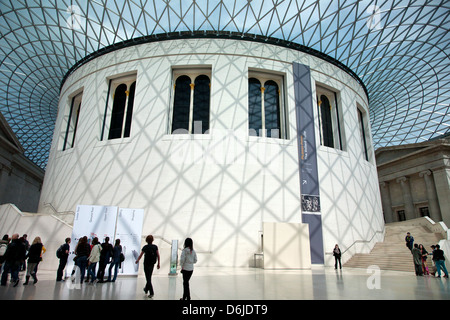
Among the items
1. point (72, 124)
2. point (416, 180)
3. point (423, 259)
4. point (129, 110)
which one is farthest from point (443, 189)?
point (72, 124)

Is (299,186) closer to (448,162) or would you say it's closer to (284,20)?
(284,20)

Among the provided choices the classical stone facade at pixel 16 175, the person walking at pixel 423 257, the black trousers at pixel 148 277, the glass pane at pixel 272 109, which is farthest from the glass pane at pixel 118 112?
the person walking at pixel 423 257

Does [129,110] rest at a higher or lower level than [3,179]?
higher

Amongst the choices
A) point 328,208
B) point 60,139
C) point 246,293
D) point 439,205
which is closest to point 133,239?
point 246,293

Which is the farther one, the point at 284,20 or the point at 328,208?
the point at 284,20

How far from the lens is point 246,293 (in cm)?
766

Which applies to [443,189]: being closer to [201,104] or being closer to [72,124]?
[201,104]

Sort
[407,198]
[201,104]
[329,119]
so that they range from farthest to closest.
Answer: [407,198] < [329,119] < [201,104]

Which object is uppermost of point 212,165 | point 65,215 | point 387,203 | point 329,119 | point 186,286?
point 329,119

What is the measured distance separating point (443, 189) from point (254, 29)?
29.6 meters

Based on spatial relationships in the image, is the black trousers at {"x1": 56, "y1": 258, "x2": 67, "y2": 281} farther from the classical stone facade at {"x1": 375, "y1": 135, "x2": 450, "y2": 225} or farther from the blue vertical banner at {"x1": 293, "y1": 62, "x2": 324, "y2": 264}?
the classical stone facade at {"x1": 375, "y1": 135, "x2": 450, "y2": 225}

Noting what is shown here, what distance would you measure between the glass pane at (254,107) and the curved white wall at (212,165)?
4.88 feet

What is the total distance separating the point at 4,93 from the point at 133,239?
37620mm

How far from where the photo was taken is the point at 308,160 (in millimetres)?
22984
